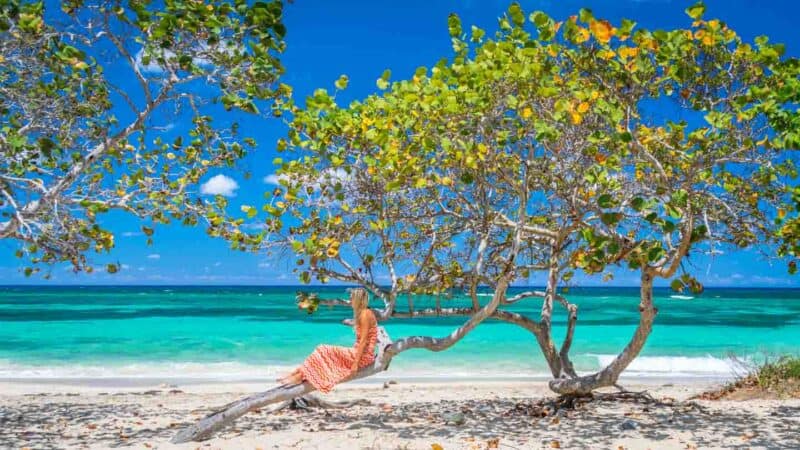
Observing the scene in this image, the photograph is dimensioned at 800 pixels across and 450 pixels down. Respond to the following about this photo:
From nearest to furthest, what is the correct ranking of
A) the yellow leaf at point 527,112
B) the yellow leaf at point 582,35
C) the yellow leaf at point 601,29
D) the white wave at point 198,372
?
the yellow leaf at point 601,29 < the yellow leaf at point 582,35 < the yellow leaf at point 527,112 < the white wave at point 198,372

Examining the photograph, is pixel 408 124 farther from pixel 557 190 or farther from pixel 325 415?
pixel 325 415

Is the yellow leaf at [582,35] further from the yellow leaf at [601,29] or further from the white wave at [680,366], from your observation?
the white wave at [680,366]

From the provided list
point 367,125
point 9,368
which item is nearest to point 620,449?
point 367,125

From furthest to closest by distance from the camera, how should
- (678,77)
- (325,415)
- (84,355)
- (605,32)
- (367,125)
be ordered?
(84,355), (325,415), (367,125), (678,77), (605,32)

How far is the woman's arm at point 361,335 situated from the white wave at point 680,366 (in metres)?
10.9

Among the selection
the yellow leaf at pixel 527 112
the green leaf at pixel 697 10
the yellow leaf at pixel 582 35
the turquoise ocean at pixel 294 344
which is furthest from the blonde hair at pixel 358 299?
the green leaf at pixel 697 10

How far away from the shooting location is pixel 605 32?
483 cm

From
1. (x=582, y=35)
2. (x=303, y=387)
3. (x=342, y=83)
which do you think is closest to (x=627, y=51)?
(x=582, y=35)

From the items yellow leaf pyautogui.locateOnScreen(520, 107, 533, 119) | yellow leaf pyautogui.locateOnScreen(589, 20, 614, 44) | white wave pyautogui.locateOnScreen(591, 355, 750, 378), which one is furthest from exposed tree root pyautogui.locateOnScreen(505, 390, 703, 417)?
white wave pyautogui.locateOnScreen(591, 355, 750, 378)

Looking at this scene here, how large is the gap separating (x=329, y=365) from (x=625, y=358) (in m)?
3.26

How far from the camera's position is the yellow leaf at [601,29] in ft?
15.8

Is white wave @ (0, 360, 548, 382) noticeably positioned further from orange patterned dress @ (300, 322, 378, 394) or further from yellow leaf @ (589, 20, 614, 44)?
yellow leaf @ (589, 20, 614, 44)

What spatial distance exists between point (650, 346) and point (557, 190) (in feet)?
61.8

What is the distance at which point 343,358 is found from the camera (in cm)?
623
